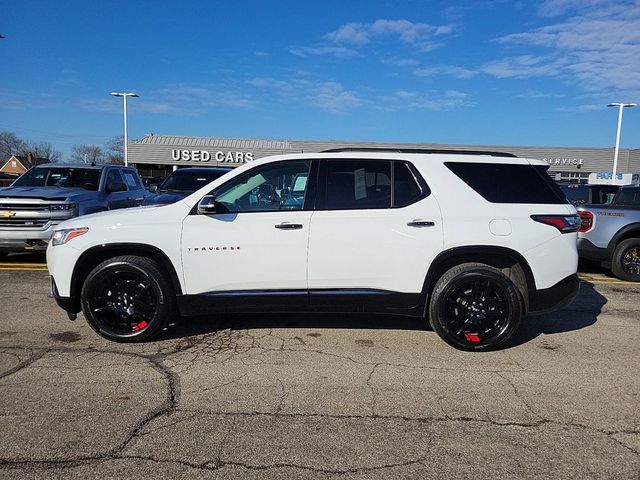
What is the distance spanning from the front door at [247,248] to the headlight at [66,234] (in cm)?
100

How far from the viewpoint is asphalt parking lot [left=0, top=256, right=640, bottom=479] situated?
2.80 metres

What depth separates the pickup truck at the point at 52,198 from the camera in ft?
27.1

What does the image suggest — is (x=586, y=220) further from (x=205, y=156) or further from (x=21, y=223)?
(x=205, y=156)

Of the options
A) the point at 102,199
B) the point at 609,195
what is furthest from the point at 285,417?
the point at 609,195

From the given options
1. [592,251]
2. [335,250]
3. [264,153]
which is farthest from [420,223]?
[264,153]

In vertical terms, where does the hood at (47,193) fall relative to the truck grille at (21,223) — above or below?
above

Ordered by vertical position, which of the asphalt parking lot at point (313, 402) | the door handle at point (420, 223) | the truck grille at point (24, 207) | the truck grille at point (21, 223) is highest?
the door handle at point (420, 223)

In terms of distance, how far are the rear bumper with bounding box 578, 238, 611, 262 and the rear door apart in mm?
5285

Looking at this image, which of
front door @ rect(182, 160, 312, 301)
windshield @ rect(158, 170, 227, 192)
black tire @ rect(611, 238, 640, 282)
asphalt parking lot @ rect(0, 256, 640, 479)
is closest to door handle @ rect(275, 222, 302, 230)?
front door @ rect(182, 160, 312, 301)

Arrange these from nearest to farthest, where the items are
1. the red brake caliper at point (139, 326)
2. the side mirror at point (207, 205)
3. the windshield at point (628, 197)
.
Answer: the side mirror at point (207, 205), the red brake caliper at point (139, 326), the windshield at point (628, 197)

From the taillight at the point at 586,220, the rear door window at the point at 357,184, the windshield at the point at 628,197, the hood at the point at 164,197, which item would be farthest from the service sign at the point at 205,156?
the rear door window at the point at 357,184

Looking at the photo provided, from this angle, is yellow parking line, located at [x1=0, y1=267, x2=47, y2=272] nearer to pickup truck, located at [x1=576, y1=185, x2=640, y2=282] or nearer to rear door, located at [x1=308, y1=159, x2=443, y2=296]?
rear door, located at [x1=308, y1=159, x2=443, y2=296]

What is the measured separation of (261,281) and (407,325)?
73.1 inches

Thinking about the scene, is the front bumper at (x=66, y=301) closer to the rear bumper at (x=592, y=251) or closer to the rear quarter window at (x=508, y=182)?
the rear quarter window at (x=508, y=182)
